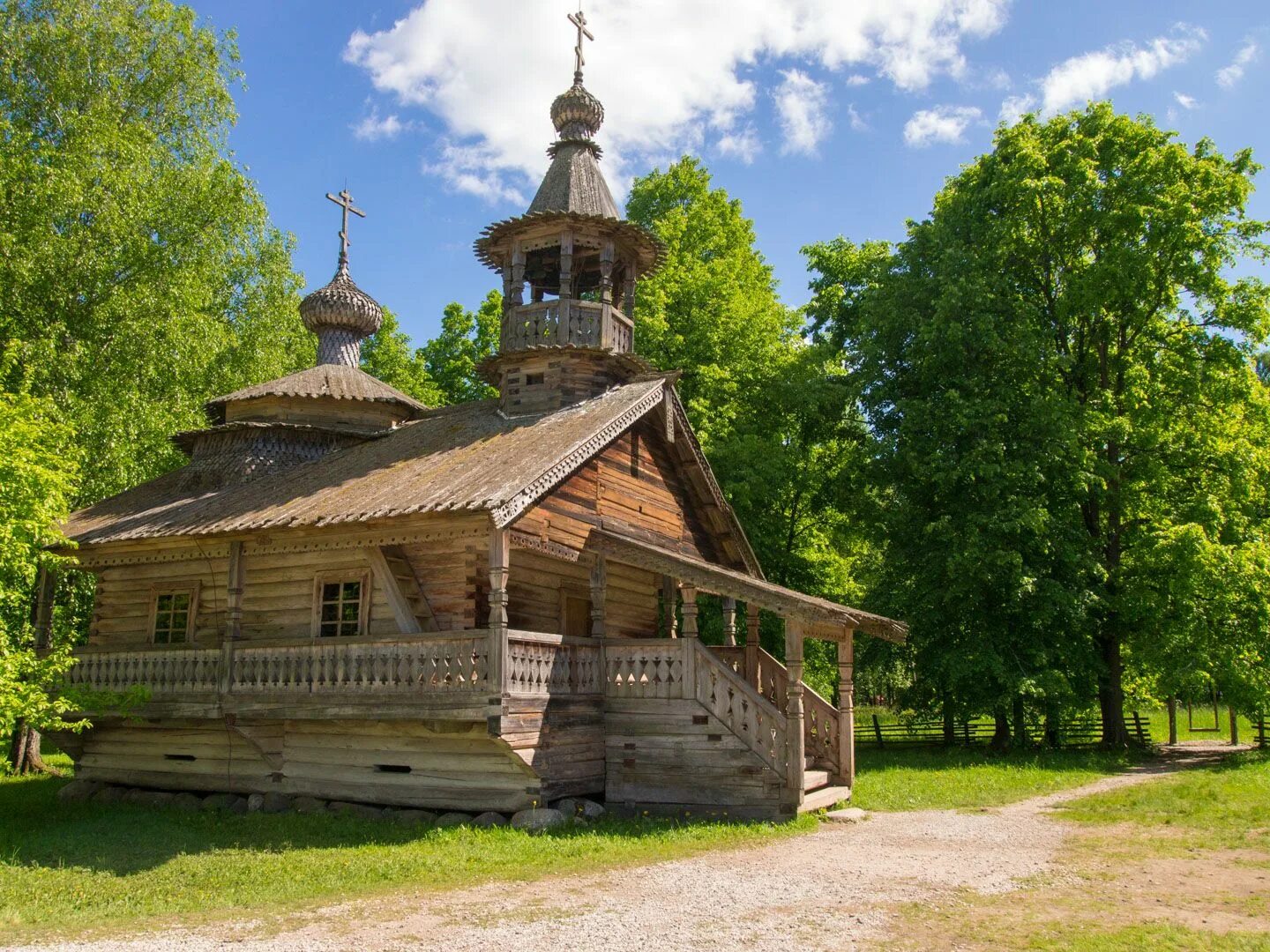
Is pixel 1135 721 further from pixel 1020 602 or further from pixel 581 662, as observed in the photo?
pixel 581 662

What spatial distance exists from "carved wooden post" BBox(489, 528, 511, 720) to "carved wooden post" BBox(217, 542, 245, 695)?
202 inches

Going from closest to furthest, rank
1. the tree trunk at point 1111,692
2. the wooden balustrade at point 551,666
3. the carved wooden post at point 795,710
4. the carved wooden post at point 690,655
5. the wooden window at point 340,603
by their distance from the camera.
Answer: the wooden balustrade at point 551,666, the carved wooden post at point 795,710, the carved wooden post at point 690,655, the wooden window at point 340,603, the tree trunk at point 1111,692

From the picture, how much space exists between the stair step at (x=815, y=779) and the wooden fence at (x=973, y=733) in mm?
11927

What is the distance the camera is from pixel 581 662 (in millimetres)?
16688

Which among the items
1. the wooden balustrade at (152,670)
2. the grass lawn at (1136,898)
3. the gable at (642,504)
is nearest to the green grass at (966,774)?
the grass lawn at (1136,898)

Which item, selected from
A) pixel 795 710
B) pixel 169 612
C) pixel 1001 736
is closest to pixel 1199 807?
pixel 795 710

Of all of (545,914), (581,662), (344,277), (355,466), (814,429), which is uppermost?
(344,277)

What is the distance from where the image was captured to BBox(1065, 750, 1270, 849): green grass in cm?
1431

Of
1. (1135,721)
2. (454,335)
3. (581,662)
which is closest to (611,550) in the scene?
(581,662)

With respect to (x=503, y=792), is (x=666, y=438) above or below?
above

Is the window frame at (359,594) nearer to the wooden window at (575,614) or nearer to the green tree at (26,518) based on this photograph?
the wooden window at (575,614)

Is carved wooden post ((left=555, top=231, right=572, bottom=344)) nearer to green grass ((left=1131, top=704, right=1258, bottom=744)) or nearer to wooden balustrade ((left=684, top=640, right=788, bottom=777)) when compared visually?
wooden balustrade ((left=684, top=640, right=788, bottom=777))

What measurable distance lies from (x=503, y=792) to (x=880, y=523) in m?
17.4

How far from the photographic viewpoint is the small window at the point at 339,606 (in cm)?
1791
